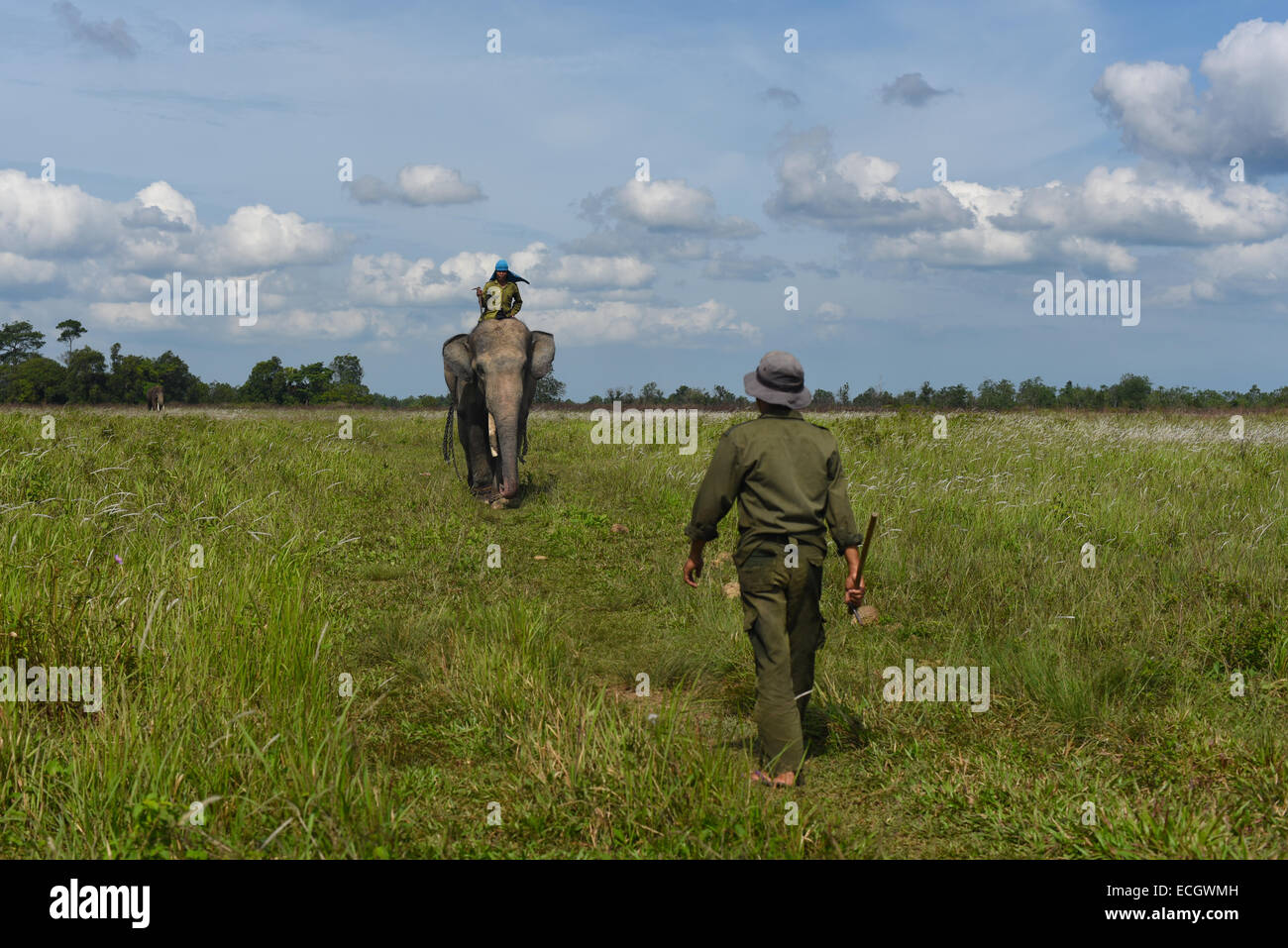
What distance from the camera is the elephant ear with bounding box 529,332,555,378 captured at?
1271 cm

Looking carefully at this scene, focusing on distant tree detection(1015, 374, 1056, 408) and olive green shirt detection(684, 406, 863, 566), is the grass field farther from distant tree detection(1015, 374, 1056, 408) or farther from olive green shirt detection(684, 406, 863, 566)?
distant tree detection(1015, 374, 1056, 408)

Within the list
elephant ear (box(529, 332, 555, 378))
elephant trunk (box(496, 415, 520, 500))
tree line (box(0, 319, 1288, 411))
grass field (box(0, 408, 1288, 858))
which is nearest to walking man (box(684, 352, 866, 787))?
grass field (box(0, 408, 1288, 858))

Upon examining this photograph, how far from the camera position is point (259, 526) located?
851 centimetres

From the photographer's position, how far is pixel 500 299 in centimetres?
1290

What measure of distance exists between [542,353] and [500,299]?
3.21ft

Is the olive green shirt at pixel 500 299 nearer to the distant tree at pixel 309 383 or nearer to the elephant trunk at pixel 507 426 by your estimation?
the elephant trunk at pixel 507 426

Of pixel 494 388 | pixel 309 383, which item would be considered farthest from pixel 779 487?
pixel 309 383

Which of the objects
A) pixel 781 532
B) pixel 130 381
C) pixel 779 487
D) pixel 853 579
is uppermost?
pixel 130 381

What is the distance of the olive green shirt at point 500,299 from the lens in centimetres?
1285

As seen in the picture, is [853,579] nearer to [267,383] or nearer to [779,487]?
[779,487]

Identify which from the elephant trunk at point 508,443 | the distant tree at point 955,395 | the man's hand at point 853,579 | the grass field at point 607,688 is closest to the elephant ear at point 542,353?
the elephant trunk at point 508,443
